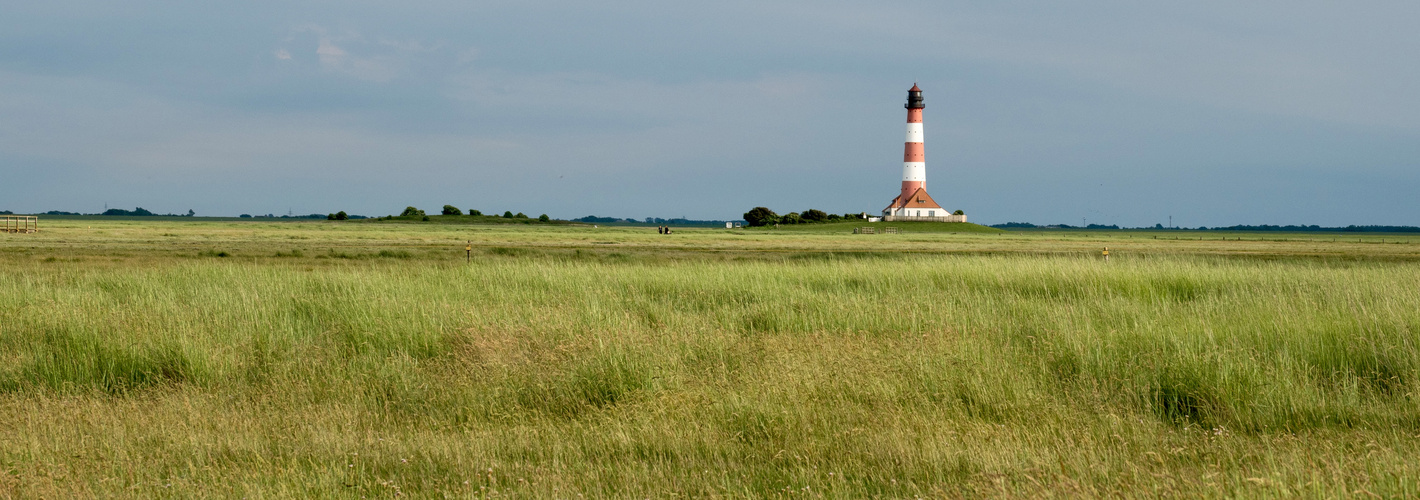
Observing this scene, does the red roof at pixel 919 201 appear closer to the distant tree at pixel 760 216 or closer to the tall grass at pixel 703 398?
the distant tree at pixel 760 216

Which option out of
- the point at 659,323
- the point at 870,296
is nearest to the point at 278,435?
the point at 659,323

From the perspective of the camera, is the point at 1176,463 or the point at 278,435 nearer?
the point at 1176,463

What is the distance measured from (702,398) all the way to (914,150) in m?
103

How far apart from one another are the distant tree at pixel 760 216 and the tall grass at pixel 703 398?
→ 403 feet

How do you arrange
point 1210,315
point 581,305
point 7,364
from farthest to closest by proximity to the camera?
1. point 581,305
2. point 1210,315
3. point 7,364

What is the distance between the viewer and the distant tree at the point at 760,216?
5349 inches

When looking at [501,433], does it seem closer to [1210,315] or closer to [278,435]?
[278,435]

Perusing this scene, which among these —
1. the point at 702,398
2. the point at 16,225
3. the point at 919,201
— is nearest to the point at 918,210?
the point at 919,201

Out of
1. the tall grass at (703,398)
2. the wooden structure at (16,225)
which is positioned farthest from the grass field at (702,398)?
the wooden structure at (16,225)

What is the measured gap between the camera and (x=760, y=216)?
139125 millimetres

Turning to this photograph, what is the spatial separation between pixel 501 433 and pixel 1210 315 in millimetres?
9108

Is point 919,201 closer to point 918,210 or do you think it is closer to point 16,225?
point 918,210

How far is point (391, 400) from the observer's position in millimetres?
7633

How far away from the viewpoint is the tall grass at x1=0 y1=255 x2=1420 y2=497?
5523 millimetres
